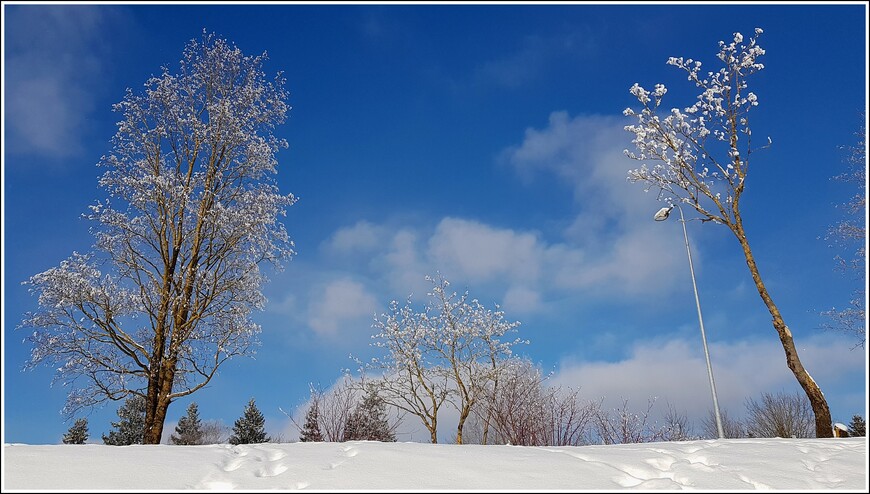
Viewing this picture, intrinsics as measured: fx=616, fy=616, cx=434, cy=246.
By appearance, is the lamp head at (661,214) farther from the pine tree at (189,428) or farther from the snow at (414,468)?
the pine tree at (189,428)

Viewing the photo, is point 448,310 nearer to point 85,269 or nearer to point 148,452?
point 85,269

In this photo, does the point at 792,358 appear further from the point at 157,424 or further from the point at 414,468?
the point at 157,424

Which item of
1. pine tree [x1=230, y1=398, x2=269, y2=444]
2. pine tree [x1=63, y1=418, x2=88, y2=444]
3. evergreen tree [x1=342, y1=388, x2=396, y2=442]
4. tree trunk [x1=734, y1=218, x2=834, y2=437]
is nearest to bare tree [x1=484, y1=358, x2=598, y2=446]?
evergreen tree [x1=342, y1=388, x2=396, y2=442]

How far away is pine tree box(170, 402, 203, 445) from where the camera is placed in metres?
43.8

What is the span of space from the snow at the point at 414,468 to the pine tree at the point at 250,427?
101 feet

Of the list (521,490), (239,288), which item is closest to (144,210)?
(239,288)

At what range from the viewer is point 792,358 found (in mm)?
10289

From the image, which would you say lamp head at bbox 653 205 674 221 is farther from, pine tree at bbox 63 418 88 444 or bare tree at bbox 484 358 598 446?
pine tree at bbox 63 418 88 444

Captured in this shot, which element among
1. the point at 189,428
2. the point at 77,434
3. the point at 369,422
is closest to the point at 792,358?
the point at 369,422

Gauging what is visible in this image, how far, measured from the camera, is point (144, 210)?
13016 millimetres

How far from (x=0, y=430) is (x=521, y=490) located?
12.8 ft

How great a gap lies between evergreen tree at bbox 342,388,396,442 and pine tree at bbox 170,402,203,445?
72.9 feet

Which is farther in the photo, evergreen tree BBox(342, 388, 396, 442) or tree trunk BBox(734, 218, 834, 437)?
evergreen tree BBox(342, 388, 396, 442)

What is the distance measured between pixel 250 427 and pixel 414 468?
107 feet
